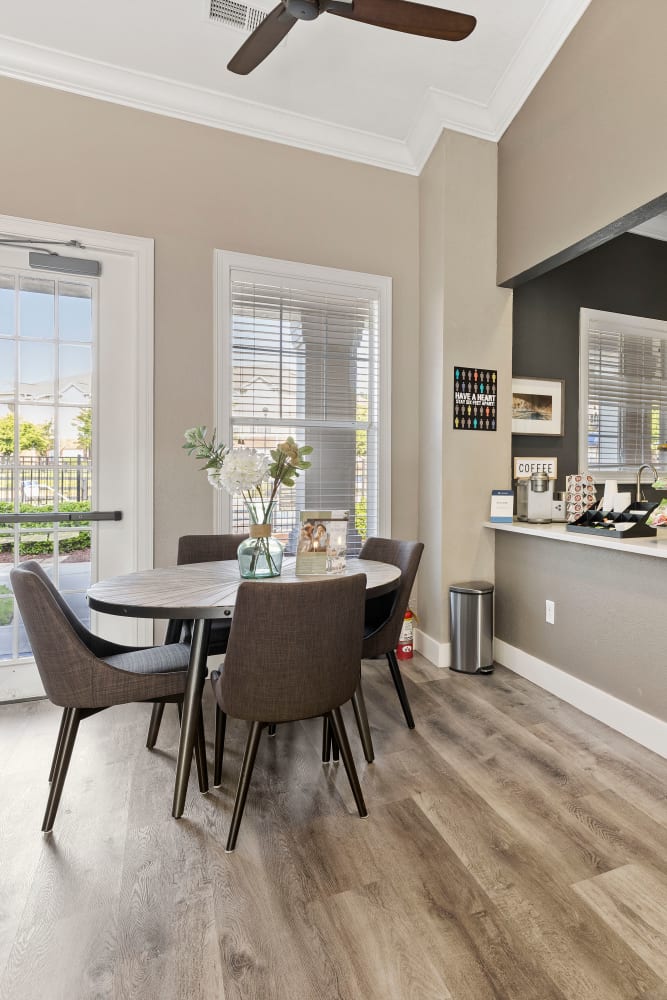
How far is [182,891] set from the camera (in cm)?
152

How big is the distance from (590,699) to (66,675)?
2.41m

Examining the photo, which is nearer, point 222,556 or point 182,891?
point 182,891

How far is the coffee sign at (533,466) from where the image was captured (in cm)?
373

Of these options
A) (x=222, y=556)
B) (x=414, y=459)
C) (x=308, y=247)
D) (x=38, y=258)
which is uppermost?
(x=308, y=247)

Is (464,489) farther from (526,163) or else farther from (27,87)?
(27,87)

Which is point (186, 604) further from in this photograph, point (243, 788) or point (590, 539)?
point (590, 539)

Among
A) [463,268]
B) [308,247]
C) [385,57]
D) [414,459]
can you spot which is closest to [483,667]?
[414,459]

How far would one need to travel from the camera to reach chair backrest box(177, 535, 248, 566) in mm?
2766

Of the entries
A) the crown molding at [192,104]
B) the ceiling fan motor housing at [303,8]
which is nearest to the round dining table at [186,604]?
the ceiling fan motor housing at [303,8]

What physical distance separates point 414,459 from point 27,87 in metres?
2.99

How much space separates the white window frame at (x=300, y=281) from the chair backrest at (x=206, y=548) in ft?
1.25

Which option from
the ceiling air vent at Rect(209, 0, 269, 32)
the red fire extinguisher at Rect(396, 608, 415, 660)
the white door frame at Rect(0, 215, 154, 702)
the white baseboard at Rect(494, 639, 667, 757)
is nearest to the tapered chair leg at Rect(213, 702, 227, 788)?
the white door frame at Rect(0, 215, 154, 702)

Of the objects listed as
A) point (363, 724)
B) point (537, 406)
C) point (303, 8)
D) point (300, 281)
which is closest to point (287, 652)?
point (363, 724)

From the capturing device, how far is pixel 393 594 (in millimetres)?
2725
